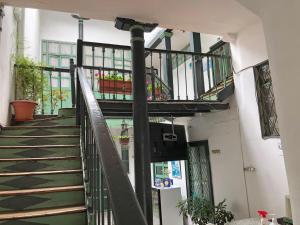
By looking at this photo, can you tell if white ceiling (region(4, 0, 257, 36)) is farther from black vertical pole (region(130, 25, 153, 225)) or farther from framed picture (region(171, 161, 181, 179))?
framed picture (region(171, 161, 181, 179))

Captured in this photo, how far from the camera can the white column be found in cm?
171

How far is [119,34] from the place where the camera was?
956 cm

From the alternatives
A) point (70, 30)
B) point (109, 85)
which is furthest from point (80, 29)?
point (109, 85)

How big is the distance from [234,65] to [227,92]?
0.46 metres

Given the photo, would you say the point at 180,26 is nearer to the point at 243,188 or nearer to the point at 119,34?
the point at 243,188

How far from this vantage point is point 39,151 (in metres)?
2.79

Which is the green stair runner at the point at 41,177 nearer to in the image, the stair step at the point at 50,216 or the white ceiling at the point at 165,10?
the stair step at the point at 50,216

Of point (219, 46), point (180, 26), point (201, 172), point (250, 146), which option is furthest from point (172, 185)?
point (180, 26)

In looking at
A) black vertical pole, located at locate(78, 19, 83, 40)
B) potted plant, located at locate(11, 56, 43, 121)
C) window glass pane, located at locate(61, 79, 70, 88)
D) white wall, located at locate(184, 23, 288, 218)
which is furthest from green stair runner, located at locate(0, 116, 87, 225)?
black vertical pole, located at locate(78, 19, 83, 40)

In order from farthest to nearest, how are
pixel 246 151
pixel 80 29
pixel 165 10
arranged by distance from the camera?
pixel 80 29 < pixel 246 151 < pixel 165 10

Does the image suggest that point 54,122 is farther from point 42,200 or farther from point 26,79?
point 42,200

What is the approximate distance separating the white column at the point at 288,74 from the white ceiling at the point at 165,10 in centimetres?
143

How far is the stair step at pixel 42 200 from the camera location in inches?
79.7

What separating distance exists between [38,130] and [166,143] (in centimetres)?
234
